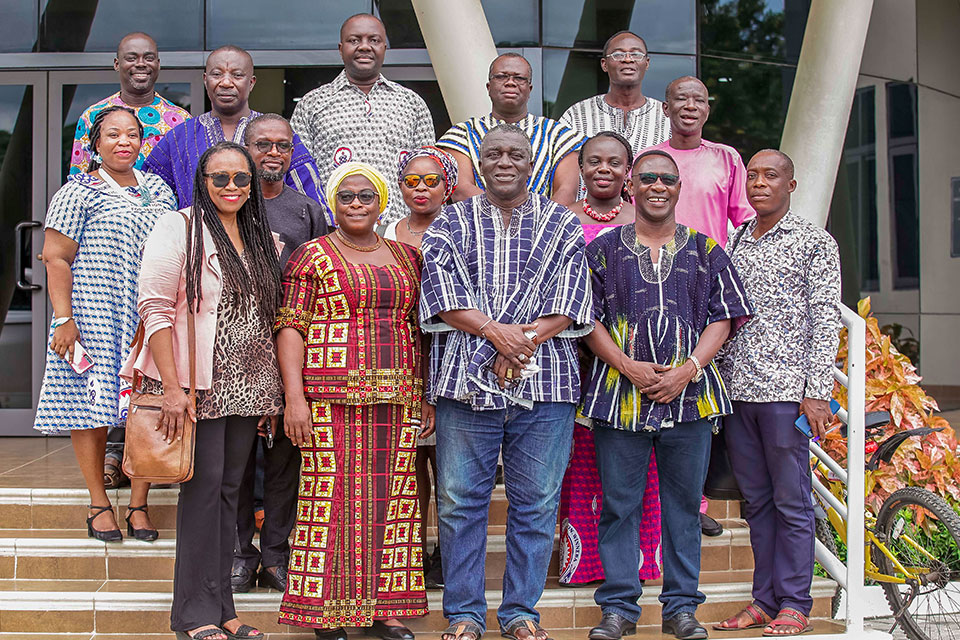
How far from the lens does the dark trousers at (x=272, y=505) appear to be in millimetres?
4336

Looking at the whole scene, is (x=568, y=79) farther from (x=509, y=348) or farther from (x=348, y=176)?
(x=509, y=348)

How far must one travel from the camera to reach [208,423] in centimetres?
388

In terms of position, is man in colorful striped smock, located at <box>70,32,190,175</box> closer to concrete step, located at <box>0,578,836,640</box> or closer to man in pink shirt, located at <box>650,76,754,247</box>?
concrete step, located at <box>0,578,836,640</box>

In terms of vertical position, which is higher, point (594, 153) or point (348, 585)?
point (594, 153)

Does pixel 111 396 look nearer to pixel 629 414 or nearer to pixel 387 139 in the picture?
pixel 387 139

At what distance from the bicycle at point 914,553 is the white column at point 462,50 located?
3.33 meters

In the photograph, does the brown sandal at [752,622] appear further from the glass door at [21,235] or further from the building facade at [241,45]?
the glass door at [21,235]

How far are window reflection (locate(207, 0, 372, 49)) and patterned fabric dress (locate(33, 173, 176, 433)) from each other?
376 cm

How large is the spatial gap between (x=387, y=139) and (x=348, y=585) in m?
2.39

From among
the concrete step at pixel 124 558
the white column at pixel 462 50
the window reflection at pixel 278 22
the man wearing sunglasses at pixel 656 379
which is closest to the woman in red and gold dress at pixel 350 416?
the man wearing sunglasses at pixel 656 379

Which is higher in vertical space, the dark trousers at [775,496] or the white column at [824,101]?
the white column at [824,101]

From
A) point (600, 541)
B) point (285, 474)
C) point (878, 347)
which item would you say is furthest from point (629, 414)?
point (878, 347)

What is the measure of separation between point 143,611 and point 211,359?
1.39m

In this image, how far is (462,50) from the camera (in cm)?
680
